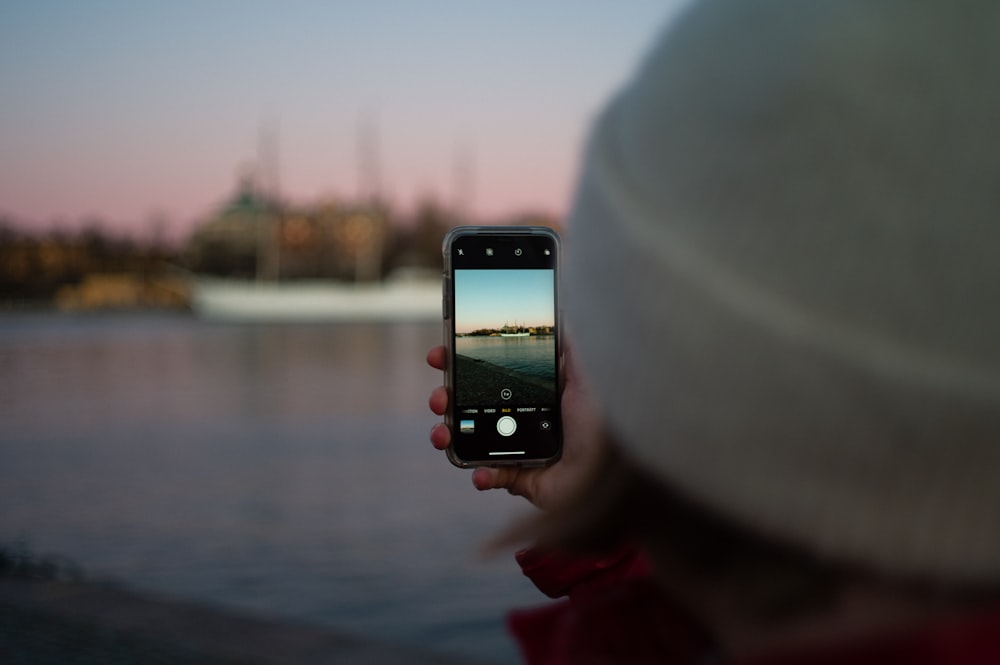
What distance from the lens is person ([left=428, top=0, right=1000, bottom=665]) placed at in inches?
25.0

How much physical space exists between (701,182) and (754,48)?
0.30 ft

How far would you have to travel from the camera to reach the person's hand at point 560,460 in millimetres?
1537

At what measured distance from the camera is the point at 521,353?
1.70m

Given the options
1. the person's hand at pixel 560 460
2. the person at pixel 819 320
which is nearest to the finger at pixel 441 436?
the person's hand at pixel 560 460

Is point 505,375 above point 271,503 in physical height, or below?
above

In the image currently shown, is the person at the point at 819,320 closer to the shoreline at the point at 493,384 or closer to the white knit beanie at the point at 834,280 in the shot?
the white knit beanie at the point at 834,280

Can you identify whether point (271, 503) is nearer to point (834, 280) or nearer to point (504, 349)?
point (504, 349)

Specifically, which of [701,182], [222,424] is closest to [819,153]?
[701,182]

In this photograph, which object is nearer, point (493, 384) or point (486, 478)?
point (486, 478)

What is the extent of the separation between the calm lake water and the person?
0.26 m

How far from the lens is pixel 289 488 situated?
490 inches

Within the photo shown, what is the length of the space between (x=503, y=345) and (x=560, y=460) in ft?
0.72

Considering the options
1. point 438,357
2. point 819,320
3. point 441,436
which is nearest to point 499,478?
point 441,436

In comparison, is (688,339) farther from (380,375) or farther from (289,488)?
(380,375)
